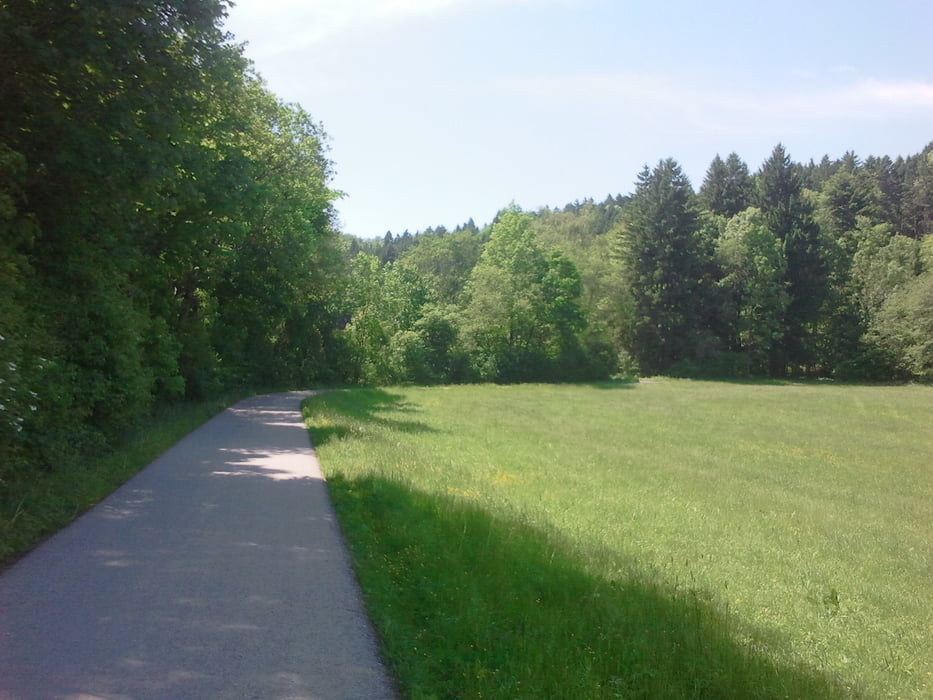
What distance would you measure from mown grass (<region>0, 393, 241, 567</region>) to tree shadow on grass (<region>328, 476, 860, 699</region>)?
11.1 feet

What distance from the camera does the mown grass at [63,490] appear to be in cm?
712

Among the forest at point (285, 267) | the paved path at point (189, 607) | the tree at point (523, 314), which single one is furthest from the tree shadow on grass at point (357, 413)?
the tree at point (523, 314)

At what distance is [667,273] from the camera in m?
63.2

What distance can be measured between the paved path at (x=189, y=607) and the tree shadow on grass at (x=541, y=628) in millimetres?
358

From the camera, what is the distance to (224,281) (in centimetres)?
2877

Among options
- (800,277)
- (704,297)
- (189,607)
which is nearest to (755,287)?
(704,297)

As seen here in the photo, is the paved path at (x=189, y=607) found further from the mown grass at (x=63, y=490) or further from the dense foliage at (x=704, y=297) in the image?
the dense foliage at (x=704, y=297)

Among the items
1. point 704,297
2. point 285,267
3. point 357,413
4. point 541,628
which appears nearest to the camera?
point 541,628

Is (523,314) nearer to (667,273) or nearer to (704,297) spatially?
(667,273)

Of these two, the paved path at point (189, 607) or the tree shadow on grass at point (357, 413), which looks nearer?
the paved path at point (189, 607)

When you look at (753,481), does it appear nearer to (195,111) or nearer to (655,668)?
(655,668)

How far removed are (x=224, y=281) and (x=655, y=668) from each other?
27.2 meters

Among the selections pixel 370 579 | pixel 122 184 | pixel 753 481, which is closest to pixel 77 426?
pixel 122 184

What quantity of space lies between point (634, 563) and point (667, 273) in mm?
58654
